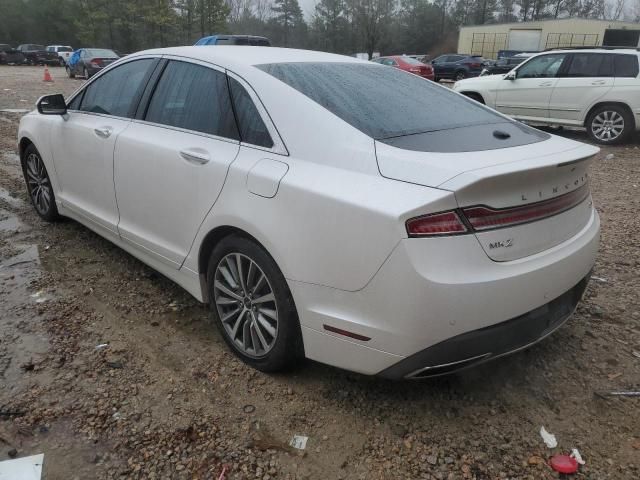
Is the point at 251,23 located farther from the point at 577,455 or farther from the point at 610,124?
the point at 577,455

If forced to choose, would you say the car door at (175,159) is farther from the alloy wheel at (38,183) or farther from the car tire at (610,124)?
the car tire at (610,124)

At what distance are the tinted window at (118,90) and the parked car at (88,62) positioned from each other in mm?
22350

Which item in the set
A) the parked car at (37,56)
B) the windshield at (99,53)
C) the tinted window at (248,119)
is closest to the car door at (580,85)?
the tinted window at (248,119)

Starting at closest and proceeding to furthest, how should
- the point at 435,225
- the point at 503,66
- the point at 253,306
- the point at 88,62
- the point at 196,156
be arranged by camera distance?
the point at 435,225, the point at 253,306, the point at 196,156, the point at 503,66, the point at 88,62

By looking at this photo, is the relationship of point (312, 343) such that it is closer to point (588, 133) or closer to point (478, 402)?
point (478, 402)

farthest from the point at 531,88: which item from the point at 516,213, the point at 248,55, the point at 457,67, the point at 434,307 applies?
the point at 457,67

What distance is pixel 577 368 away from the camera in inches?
112

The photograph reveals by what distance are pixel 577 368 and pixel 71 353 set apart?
2.79 meters

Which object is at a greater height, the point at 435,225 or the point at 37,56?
the point at 435,225

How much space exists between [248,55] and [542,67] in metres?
8.69

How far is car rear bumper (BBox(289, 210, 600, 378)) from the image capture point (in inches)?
79.9

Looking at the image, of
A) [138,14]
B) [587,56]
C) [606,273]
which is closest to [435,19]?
[138,14]

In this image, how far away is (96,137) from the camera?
378cm

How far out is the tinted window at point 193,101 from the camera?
2.91 metres
